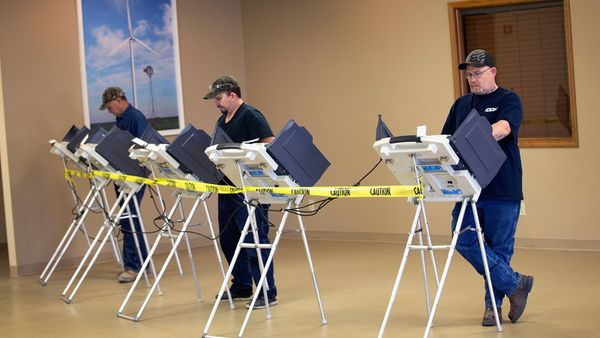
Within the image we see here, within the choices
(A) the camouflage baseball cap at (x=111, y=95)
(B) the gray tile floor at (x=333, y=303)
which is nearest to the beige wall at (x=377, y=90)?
(B) the gray tile floor at (x=333, y=303)

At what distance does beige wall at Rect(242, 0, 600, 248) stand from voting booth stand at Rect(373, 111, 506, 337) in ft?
10.9

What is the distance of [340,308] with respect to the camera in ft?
20.3

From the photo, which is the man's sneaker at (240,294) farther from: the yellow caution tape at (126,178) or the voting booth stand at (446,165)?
the voting booth stand at (446,165)

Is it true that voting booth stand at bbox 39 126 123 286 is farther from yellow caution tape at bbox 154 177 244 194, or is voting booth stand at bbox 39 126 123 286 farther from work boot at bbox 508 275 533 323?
work boot at bbox 508 275 533 323

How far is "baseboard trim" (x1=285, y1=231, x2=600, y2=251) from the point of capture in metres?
7.99

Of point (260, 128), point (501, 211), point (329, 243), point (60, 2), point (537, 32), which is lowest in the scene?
point (329, 243)

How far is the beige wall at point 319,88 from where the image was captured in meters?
8.10

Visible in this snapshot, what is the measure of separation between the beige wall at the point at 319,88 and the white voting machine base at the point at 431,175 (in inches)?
132

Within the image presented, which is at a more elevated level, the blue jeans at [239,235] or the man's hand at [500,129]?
the man's hand at [500,129]

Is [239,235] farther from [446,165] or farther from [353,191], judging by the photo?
[446,165]

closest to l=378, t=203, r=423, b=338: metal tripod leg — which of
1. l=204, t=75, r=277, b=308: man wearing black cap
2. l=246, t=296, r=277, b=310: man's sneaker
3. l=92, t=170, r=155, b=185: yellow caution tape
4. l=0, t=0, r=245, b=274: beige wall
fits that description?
l=204, t=75, r=277, b=308: man wearing black cap

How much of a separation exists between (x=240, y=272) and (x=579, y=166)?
323 centimetres

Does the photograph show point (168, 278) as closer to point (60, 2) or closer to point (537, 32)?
point (60, 2)

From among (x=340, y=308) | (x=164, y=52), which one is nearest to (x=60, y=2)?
(x=164, y=52)
